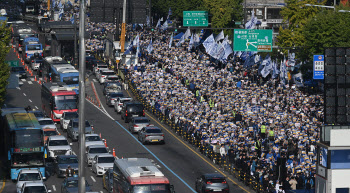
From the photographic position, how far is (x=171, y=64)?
274ft

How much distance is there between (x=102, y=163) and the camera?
50750mm

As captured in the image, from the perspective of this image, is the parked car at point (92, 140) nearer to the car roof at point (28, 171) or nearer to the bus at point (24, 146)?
the bus at point (24, 146)

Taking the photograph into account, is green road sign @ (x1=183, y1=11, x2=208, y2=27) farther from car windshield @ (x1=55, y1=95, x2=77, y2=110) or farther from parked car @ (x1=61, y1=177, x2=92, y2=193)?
parked car @ (x1=61, y1=177, x2=92, y2=193)

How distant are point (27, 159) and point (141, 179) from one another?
13342 millimetres

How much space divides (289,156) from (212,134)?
10409mm

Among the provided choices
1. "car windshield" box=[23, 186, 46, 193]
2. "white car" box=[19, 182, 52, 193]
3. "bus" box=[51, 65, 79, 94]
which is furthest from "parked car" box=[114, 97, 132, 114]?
"car windshield" box=[23, 186, 46, 193]

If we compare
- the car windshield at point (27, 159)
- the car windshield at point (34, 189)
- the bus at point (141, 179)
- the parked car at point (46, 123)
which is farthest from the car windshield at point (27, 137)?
the parked car at point (46, 123)

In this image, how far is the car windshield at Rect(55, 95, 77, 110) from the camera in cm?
6775

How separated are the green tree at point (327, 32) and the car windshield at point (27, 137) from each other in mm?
34564

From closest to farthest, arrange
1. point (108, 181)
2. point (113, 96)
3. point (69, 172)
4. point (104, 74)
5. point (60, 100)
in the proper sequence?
point (108, 181)
point (69, 172)
point (60, 100)
point (113, 96)
point (104, 74)

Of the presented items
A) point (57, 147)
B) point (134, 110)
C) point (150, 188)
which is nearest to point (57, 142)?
point (57, 147)

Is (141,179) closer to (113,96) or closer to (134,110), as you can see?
(134,110)

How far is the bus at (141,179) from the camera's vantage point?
126ft

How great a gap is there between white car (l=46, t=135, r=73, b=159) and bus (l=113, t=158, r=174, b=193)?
1439 centimetres
